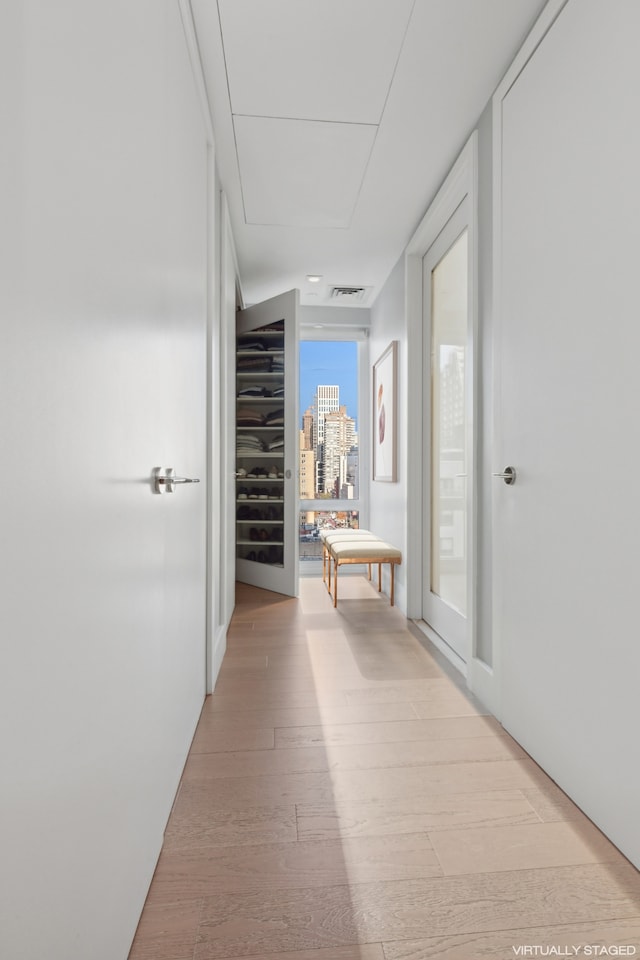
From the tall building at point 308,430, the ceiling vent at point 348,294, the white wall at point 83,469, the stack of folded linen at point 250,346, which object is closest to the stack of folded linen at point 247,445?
the stack of folded linen at point 250,346

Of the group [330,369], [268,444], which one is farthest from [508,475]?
[330,369]

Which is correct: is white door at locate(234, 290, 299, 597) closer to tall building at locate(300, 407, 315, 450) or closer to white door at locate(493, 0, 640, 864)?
tall building at locate(300, 407, 315, 450)

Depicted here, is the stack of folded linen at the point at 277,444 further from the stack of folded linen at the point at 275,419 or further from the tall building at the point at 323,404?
the tall building at the point at 323,404

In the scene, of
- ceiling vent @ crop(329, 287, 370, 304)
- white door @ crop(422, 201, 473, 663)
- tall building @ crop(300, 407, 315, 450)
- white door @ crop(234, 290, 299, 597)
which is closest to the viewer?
white door @ crop(422, 201, 473, 663)

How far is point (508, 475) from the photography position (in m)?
1.81

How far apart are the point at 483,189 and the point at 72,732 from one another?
2.29 m

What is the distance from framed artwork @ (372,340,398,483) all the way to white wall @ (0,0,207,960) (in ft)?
7.84

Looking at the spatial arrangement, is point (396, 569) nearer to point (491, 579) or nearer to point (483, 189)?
point (491, 579)

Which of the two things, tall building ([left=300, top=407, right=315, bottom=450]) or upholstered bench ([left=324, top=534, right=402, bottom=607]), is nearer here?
upholstered bench ([left=324, top=534, right=402, bottom=607])

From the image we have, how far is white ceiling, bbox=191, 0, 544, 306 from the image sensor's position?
1653 mm

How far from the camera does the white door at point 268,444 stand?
3812mm

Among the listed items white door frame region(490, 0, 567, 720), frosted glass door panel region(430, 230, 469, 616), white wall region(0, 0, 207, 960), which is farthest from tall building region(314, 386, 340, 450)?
white wall region(0, 0, 207, 960)

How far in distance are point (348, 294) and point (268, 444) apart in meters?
1.45

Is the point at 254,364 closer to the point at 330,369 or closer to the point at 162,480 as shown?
the point at 330,369
